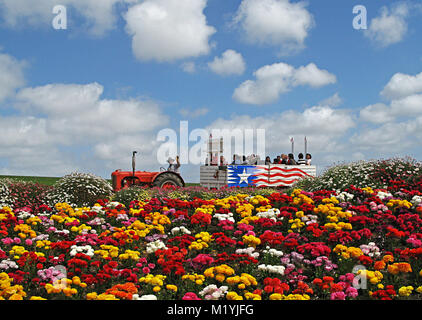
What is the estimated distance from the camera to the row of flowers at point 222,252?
5.13m

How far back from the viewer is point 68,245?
640cm

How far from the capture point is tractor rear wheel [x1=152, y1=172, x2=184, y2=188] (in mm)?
16734

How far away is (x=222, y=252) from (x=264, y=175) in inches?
573

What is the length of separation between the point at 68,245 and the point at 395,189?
862 cm

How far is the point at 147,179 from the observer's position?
57.1 feet

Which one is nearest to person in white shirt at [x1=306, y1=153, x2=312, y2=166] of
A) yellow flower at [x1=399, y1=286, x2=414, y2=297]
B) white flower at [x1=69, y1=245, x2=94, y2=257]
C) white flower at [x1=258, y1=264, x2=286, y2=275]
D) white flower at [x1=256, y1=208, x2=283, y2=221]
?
white flower at [x1=256, y1=208, x2=283, y2=221]

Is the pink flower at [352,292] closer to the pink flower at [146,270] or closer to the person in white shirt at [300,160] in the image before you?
the pink flower at [146,270]

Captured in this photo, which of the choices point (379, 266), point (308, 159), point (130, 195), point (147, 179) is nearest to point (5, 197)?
point (130, 195)

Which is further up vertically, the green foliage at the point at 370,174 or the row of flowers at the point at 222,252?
the green foliage at the point at 370,174

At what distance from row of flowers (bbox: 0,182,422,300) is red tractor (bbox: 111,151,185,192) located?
301 inches

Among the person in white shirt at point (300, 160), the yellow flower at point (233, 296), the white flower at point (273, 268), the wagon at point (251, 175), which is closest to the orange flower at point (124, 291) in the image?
the yellow flower at point (233, 296)

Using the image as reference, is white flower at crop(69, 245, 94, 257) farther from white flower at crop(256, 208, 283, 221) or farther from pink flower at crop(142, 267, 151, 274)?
white flower at crop(256, 208, 283, 221)
